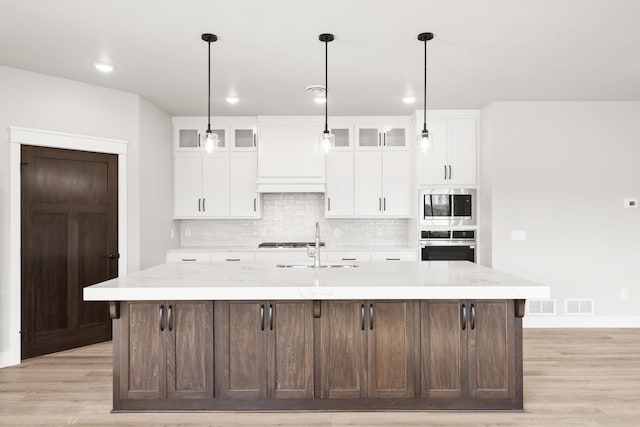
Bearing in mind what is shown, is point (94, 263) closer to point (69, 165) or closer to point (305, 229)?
point (69, 165)

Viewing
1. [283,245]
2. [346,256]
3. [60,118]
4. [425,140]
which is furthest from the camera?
[283,245]

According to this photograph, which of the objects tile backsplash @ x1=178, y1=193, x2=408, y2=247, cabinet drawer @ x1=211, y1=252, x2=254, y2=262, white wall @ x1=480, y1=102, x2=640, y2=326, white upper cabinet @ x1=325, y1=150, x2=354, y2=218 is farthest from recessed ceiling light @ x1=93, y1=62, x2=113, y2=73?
white wall @ x1=480, y1=102, x2=640, y2=326

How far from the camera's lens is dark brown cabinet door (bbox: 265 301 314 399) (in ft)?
9.23

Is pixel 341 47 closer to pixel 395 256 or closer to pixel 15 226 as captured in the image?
pixel 395 256

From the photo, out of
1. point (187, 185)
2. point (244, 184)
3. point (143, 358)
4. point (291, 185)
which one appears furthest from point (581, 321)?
point (187, 185)

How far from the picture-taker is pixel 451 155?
5.46 meters

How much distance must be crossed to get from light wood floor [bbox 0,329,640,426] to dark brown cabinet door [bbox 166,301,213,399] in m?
0.15

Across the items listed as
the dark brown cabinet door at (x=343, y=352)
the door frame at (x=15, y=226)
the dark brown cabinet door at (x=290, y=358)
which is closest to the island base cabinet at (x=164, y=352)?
the dark brown cabinet door at (x=290, y=358)

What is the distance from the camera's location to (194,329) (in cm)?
281

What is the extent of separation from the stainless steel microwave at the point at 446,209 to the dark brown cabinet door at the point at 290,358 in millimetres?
3039

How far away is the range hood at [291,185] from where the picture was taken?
5691 mm

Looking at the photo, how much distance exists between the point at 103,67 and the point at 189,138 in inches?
77.0

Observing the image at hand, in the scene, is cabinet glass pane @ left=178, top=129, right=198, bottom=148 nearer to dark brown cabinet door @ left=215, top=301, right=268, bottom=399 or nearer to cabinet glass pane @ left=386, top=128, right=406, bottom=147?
cabinet glass pane @ left=386, top=128, right=406, bottom=147

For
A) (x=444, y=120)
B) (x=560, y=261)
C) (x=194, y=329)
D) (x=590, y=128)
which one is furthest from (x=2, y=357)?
(x=590, y=128)
